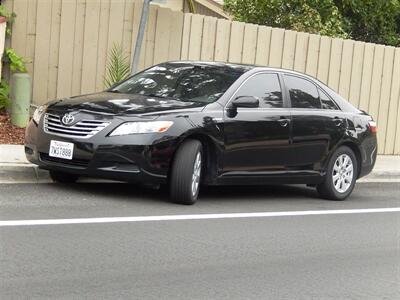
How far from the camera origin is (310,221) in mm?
8789

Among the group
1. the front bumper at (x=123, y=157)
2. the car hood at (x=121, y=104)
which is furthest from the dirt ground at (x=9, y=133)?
the front bumper at (x=123, y=157)

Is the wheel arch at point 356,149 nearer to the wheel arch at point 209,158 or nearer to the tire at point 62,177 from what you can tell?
the wheel arch at point 209,158

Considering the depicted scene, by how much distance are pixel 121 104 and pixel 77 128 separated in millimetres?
573

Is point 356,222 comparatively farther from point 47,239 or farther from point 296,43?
point 296,43

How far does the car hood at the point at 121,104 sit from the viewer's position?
27.8 ft

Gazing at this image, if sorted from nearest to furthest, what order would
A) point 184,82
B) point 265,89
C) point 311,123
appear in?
point 184,82
point 265,89
point 311,123

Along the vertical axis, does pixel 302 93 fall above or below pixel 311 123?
above

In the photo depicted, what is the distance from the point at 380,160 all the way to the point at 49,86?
6133mm

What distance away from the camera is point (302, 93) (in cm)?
1019

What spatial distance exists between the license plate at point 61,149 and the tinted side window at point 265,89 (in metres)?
2.12

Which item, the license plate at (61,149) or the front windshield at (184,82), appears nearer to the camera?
the license plate at (61,149)

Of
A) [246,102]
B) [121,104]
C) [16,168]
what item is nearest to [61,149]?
[121,104]

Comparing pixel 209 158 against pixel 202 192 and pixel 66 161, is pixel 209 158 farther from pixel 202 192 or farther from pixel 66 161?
pixel 66 161

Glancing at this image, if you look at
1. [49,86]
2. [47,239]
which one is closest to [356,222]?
[47,239]
